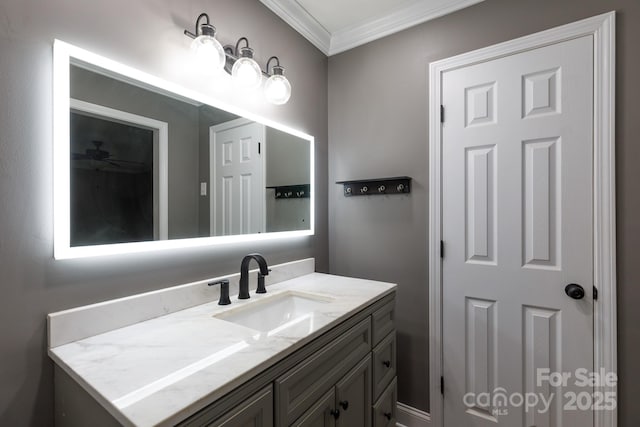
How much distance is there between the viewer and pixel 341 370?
1104 mm

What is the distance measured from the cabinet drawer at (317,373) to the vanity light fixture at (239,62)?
1.20 m

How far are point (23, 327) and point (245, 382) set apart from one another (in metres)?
0.68

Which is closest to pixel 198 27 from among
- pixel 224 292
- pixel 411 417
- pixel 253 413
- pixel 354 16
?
pixel 354 16

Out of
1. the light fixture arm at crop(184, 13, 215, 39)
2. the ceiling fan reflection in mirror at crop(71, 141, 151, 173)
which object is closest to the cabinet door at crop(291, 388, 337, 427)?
the ceiling fan reflection in mirror at crop(71, 141, 151, 173)

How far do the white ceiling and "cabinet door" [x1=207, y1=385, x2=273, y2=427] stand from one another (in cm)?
183

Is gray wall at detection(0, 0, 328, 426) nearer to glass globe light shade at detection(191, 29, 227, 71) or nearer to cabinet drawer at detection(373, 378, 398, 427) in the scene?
Answer: glass globe light shade at detection(191, 29, 227, 71)

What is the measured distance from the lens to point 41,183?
89 centimetres

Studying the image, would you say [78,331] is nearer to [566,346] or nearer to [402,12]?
[566,346]

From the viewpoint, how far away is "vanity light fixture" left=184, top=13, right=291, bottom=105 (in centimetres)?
120

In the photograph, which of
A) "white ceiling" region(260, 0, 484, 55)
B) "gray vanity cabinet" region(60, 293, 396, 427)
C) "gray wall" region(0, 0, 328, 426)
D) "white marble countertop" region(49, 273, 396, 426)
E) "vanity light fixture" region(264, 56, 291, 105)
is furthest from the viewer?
"white ceiling" region(260, 0, 484, 55)

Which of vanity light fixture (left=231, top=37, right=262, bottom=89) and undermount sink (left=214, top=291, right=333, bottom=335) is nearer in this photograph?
undermount sink (left=214, top=291, right=333, bottom=335)

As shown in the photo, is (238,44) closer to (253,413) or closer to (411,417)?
(253,413)

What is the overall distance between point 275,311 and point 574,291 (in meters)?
1.39

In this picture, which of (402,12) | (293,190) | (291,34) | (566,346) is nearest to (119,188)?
(293,190)
